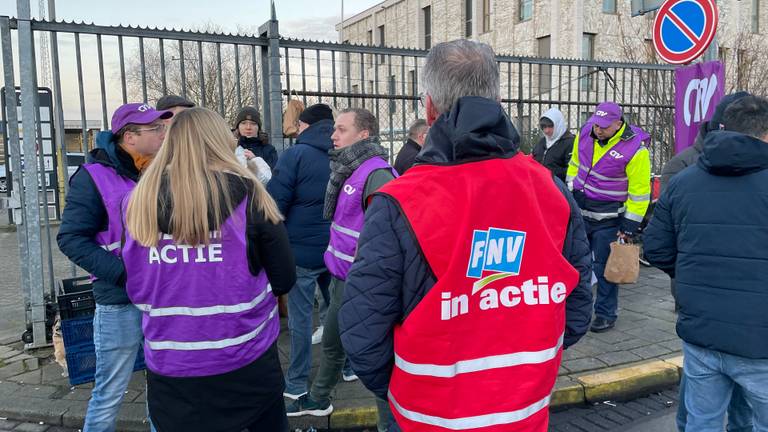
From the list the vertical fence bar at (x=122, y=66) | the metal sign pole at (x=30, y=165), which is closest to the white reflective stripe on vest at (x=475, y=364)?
the vertical fence bar at (x=122, y=66)

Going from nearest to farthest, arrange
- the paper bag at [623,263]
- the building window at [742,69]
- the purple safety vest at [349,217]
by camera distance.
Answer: the purple safety vest at [349,217] → the paper bag at [623,263] → the building window at [742,69]

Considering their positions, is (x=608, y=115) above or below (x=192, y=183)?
above

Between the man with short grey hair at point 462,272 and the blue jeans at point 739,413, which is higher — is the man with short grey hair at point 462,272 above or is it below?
above

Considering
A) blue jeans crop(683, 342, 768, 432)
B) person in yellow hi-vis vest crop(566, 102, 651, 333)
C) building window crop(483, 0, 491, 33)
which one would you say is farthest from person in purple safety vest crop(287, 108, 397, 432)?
building window crop(483, 0, 491, 33)

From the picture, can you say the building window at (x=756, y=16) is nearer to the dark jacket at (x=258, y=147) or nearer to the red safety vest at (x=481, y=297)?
the dark jacket at (x=258, y=147)

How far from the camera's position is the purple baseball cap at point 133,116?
3.06 m

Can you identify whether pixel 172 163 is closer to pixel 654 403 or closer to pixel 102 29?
pixel 102 29

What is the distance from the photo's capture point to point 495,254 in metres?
1.69

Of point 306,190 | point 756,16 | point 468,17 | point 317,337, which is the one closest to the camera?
point 306,190

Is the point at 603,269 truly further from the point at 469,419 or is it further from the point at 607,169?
the point at 469,419

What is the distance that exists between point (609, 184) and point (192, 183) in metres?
4.20

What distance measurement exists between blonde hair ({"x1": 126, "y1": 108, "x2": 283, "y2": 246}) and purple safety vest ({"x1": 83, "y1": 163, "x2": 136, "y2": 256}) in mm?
832

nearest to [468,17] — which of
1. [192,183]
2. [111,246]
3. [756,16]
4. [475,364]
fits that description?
[756,16]

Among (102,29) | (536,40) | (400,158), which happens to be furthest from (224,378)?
(536,40)
